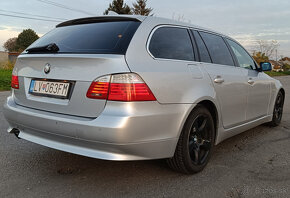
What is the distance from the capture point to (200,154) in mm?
3162

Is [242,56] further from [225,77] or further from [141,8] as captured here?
[141,8]

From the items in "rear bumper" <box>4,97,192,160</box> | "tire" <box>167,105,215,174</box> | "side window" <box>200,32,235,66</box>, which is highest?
"side window" <box>200,32,235,66</box>

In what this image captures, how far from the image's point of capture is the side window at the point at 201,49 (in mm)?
3294

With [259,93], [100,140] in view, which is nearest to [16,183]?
[100,140]

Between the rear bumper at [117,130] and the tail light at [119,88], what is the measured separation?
55mm

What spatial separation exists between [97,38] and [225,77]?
1.57 m

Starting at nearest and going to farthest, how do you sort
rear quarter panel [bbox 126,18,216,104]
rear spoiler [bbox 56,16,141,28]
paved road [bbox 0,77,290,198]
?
rear quarter panel [bbox 126,18,216,104], paved road [bbox 0,77,290,198], rear spoiler [bbox 56,16,141,28]

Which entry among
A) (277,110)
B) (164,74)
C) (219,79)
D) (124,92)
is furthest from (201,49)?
(277,110)

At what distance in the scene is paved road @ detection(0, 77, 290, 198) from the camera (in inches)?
101

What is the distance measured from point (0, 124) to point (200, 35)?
3554 millimetres

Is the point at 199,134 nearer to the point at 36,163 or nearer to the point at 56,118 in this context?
the point at 56,118

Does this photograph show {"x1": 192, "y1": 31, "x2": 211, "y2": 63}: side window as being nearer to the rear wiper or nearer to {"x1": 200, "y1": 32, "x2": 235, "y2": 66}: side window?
{"x1": 200, "y1": 32, "x2": 235, "y2": 66}: side window

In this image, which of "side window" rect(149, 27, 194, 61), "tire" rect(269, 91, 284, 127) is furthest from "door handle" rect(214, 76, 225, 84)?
"tire" rect(269, 91, 284, 127)

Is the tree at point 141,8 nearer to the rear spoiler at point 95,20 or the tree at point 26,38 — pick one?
the tree at point 26,38
